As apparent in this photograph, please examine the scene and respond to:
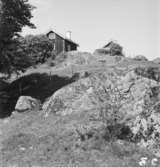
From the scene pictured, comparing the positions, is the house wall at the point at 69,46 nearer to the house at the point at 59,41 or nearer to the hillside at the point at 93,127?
the house at the point at 59,41

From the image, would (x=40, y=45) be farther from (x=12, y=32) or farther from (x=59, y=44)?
(x=12, y=32)

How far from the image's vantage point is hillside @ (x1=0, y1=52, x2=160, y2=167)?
10.4 meters

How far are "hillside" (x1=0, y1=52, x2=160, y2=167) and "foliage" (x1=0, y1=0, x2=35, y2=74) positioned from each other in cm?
440

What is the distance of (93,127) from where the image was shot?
1233cm

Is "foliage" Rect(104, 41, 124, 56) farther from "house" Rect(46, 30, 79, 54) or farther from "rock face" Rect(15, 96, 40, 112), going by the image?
"rock face" Rect(15, 96, 40, 112)

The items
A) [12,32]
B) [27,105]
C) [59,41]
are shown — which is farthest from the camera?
[59,41]

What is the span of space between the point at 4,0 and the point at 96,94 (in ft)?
32.9

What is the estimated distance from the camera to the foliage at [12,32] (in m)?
19.9

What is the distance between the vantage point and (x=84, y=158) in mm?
10289

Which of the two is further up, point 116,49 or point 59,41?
point 59,41

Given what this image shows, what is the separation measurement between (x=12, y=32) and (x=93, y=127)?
11372 mm

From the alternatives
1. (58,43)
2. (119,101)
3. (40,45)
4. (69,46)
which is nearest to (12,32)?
(119,101)

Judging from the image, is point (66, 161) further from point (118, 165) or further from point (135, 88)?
point (135, 88)

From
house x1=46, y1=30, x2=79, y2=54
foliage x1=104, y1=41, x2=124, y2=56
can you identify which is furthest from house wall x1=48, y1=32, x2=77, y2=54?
foliage x1=104, y1=41, x2=124, y2=56
